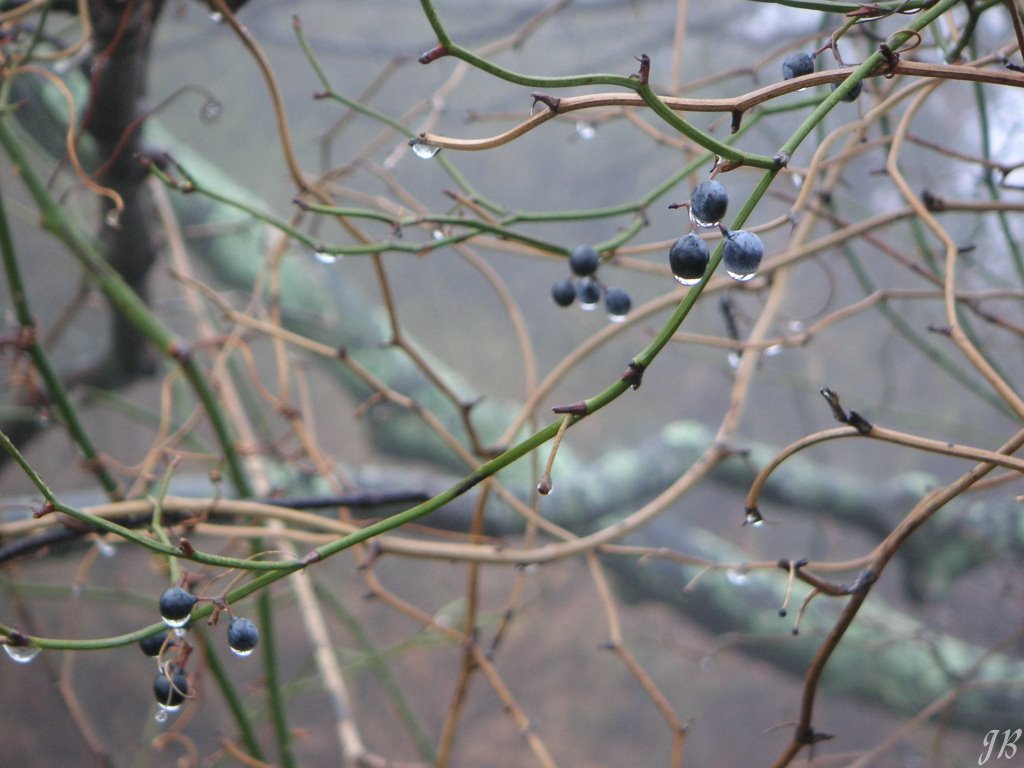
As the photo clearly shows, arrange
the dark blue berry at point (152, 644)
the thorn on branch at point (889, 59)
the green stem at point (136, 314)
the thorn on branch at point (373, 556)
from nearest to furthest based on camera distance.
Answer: the thorn on branch at point (889, 59), the dark blue berry at point (152, 644), the thorn on branch at point (373, 556), the green stem at point (136, 314)

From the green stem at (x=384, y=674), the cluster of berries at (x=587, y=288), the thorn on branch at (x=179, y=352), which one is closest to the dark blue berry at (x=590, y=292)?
the cluster of berries at (x=587, y=288)

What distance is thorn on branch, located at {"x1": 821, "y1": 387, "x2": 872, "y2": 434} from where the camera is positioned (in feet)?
1.11

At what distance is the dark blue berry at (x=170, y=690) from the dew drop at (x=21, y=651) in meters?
0.05

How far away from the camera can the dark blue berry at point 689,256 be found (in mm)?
294

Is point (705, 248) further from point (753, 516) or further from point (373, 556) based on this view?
point (373, 556)

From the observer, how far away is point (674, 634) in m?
3.59

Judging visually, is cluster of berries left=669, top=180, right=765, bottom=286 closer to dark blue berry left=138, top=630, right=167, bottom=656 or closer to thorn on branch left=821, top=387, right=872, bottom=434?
thorn on branch left=821, top=387, right=872, bottom=434

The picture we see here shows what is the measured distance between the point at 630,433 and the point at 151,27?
371 centimetres

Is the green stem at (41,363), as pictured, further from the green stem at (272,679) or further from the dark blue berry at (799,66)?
the dark blue berry at (799,66)

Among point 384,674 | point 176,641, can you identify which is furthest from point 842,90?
point 384,674

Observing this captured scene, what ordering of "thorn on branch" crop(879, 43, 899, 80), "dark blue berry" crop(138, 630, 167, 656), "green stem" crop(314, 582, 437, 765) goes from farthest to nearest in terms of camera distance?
1. "green stem" crop(314, 582, 437, 765)
2. "dark blue berry" crop(138, 630, 167, 656)
3. "thorn on branch" crop(879, 43, 899, 80)

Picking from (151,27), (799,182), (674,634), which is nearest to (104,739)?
(674,634)

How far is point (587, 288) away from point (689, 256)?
0.80ft

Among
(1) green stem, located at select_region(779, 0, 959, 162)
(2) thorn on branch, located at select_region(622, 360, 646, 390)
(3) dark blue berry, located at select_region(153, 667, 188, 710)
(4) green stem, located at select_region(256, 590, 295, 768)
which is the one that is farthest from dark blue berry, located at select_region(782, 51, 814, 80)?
(4) green stem, located at select_region(256, 590, 295, 768)
